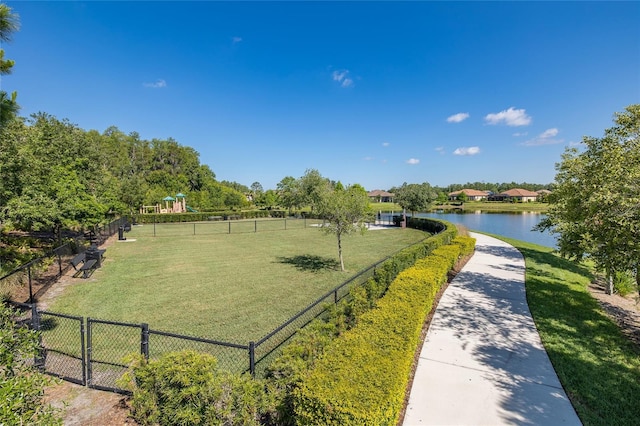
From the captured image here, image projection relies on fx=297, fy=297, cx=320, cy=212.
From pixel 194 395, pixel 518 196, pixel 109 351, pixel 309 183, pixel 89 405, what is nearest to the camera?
pixel 194 395

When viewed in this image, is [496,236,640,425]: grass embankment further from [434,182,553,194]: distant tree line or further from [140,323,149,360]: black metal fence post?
[434,182,553,194]: distant tree line

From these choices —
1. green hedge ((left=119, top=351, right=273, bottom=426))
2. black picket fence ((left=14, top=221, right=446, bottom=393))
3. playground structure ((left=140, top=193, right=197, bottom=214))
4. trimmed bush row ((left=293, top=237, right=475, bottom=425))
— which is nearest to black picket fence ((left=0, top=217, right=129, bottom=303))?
black picket fence ((left=14, top=221, right=446, bottom=393))

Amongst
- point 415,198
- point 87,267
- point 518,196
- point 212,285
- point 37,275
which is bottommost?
point 212,285

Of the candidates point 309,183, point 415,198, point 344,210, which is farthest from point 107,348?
point 309,183

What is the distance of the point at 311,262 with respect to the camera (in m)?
13.5

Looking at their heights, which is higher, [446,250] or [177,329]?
[446,250]

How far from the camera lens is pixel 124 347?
232 inches

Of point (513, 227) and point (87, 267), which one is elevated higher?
point (87, 267)

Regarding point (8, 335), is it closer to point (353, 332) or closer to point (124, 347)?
point (124, 347)

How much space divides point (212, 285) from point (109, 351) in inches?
170

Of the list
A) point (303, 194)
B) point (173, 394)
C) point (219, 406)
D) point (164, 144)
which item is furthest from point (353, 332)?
point (164, 144)

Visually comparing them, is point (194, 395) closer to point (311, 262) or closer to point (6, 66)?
point (6, 66)

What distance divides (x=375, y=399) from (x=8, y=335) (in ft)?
12.0

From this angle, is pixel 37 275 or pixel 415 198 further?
pixel 415 198
